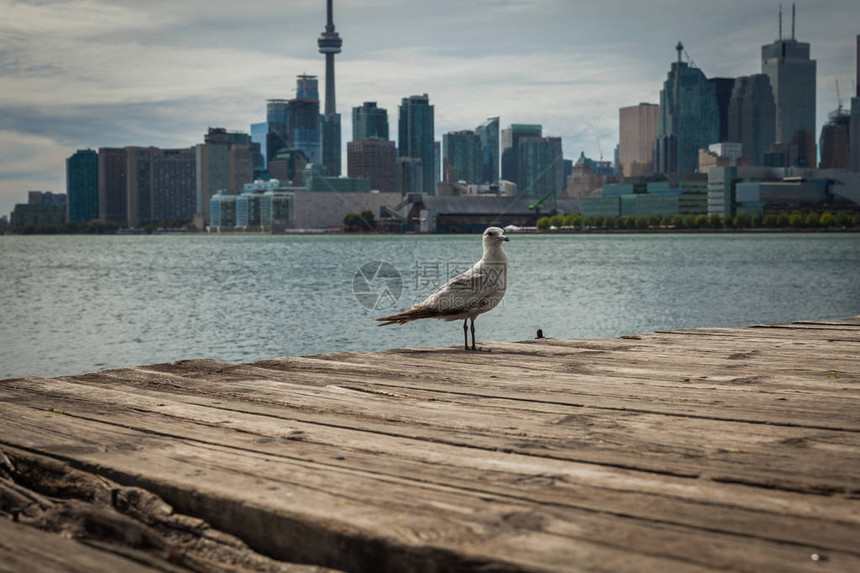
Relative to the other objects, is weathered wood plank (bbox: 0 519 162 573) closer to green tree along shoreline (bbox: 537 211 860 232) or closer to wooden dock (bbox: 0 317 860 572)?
wooden dock (bbox: 0 317 860 572)

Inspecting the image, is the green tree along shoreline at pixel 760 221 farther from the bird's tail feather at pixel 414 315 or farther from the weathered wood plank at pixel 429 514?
the weathered wood plank at pixel 429 514

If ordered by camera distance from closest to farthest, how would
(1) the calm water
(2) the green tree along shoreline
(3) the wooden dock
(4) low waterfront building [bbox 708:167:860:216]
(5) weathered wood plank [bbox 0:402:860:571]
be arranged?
1. (5) weathered wood plank [bbox 0:402:860:571]
2. (3) the wooden dock
3. (1) the calm water
4. (2) the green tree along shoreline
5. (4) low waterfront building [bbox 708:167:860:216]

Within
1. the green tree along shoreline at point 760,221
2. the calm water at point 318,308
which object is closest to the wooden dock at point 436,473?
the calm water at point 318,308

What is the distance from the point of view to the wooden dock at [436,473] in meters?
1.96

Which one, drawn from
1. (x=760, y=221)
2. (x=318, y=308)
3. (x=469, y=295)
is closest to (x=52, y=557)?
(x=469, y=295)

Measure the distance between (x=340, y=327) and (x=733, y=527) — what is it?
2788 centimetres

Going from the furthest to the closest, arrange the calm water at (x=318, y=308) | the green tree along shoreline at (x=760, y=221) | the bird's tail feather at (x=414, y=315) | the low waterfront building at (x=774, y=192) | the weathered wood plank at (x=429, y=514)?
the low waterfront building at (x=774, y=192)
the green tree along shoreline at (x=760, y=221)
the calm water at (x=318, y=308)
the bird's tail feather at (x=414, y=315)
the weathered wood plank at (x=429, y=514)

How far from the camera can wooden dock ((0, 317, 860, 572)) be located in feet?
6.44

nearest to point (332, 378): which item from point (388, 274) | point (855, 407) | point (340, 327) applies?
point (855, 407)

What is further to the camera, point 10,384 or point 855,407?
point 10,384

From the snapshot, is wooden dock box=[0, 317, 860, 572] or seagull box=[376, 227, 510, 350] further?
Answer: seagull box=[376, 227, 510, 350]

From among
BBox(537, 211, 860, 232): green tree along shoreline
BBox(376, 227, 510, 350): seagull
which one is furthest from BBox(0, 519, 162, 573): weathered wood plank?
BBox(537, 211, 860, 232): green tree along shoreline

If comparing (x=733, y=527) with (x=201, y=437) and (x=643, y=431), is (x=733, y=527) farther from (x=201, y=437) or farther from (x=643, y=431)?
(x=201, y=437)

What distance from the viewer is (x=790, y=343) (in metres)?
6.17
